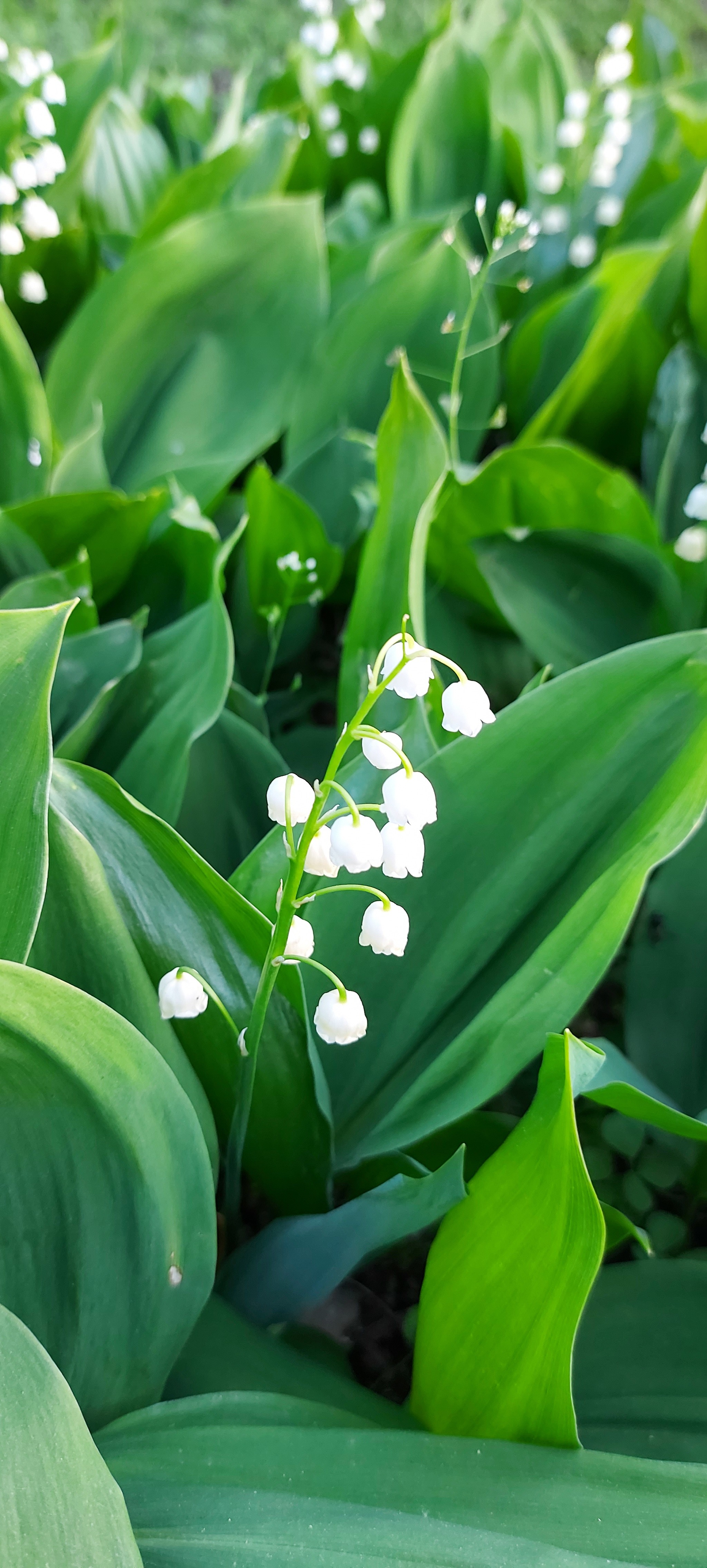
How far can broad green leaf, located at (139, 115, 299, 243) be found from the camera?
137cm

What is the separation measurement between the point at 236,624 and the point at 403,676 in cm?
66

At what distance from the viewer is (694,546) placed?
109 centimetres

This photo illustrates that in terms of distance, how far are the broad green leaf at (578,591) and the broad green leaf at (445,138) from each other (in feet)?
2.48

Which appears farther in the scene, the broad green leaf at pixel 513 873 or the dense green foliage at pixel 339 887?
the broad green leaf at pixel 513 873

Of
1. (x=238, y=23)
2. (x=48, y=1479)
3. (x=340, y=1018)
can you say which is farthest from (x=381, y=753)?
(x=238, y=23)

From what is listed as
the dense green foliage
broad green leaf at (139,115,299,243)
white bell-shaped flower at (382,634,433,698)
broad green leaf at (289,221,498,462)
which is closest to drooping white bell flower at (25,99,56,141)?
the dense green foliage

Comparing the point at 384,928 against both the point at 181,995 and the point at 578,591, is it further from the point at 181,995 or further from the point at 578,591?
the point at 578,591

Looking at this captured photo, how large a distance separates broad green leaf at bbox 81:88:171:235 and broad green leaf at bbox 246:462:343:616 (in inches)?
27.7

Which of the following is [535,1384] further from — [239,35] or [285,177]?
[239,35]

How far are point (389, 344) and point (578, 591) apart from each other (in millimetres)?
420

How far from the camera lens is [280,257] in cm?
125

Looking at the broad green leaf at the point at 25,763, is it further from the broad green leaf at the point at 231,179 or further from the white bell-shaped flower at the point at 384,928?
the broad green leaf at the point at 231,179

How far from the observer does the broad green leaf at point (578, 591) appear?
3.55ft

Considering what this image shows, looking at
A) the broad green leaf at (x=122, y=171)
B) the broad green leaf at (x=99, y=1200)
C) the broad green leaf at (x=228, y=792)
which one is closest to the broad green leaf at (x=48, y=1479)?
the broad green leaf at (x=99, y=1200)
